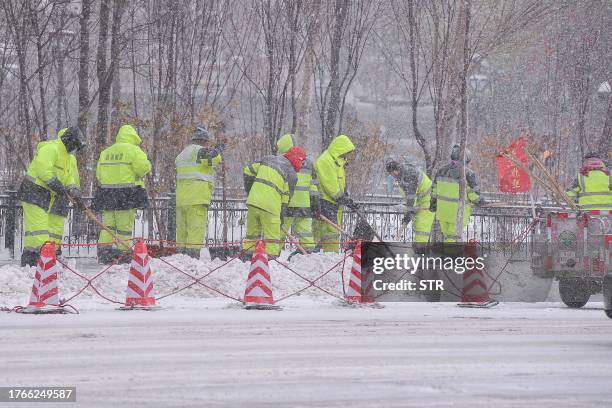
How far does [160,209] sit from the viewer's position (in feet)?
68.3

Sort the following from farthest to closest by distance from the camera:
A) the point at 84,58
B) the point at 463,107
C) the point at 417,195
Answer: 1. the point at 84,58
2. the point at 417,195
3. the point at 463,107

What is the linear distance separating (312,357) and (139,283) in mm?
4520

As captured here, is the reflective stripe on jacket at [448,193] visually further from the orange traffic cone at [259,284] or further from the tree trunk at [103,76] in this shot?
the tree trunk at [103,76]

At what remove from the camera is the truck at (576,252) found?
48.1 feet

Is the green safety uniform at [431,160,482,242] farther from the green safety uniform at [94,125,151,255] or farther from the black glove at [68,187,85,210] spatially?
the black glove at [68,187,85,210]

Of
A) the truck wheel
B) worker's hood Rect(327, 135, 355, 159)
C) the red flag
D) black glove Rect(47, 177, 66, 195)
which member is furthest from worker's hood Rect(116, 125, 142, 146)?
the red flag

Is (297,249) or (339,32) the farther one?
(339,32)

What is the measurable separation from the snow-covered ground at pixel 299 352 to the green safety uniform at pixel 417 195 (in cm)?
436

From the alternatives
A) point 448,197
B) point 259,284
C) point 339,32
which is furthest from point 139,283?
point 339,32

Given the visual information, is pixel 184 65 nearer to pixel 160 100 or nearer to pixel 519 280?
pixel 160 100

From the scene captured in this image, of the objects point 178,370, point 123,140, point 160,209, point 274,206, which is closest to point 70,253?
point 160,209

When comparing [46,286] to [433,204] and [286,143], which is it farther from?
[433,204]

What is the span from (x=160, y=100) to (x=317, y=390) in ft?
55.1

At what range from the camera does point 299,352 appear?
10281 millimetres
